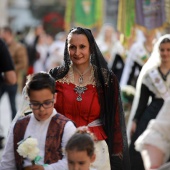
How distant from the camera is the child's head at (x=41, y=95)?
598cm

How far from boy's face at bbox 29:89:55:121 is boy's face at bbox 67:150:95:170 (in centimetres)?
69

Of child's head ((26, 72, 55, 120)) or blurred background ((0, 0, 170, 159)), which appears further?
blurred background ((0, 0, 170, 159))

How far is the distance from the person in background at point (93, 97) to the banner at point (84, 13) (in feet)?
42.9

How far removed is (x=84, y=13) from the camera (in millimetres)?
20484

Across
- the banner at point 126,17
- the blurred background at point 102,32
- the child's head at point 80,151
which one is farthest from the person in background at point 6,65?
the child's head at point 80,151

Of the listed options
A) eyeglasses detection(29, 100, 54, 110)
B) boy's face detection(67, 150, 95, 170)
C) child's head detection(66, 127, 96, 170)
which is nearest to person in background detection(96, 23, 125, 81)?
eyeglasses detection(29, 100, 54, 110)

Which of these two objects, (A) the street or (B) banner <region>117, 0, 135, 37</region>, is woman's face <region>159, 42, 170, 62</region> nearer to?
(B) banner <region>117, 0, 135, 37</region>

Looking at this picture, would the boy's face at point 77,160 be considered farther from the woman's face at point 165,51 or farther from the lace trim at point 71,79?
the woman's face at point 165,51

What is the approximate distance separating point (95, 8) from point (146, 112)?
1168cm

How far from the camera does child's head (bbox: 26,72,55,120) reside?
5.98 metres

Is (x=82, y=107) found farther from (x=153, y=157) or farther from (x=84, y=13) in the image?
(x=84, y=13)

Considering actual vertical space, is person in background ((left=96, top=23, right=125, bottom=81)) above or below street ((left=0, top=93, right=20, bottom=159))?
above

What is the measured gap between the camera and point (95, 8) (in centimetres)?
2075

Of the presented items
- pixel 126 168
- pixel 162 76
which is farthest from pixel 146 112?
pixel 126 168
